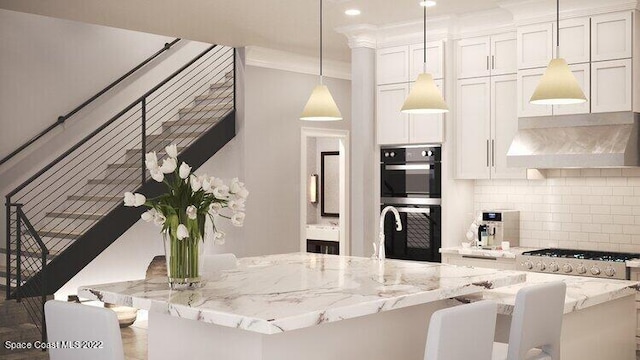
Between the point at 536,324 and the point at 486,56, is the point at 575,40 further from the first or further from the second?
the point at 536,324

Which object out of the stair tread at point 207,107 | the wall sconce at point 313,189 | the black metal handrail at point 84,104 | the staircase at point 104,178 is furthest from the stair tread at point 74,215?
the wall sconce at point 313,189

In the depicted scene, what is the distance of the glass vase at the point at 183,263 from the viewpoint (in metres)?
3.19

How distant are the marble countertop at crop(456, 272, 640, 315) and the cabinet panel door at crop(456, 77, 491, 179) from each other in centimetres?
239

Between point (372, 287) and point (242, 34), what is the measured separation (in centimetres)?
466

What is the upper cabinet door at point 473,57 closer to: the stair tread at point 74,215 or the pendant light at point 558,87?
the pendant light at point 558,87

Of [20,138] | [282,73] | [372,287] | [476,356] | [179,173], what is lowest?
[476,356]

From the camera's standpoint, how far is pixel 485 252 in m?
6.08

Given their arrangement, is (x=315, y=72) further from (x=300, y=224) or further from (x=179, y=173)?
(x=179, y=173)

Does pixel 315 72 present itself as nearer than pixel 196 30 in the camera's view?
No

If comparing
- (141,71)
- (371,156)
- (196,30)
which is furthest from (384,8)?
(141,71)

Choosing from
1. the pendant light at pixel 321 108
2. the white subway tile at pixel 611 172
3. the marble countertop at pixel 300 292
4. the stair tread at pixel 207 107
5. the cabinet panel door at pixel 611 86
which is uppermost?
the stair tread at pixel 207 107

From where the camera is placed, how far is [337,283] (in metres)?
3.28

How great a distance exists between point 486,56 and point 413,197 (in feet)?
4.64

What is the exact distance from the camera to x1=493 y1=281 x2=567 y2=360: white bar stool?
3031mm
